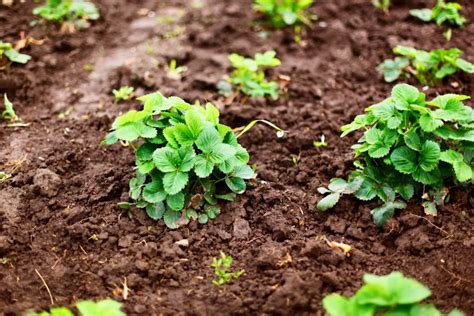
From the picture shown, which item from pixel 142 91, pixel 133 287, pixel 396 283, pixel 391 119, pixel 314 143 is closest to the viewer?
pixel 396 283

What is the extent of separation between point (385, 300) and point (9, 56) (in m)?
2.95

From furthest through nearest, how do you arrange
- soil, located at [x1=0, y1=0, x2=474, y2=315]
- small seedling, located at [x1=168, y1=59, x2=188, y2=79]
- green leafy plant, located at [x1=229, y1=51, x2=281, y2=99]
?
small seedling, located at [x1=168, y1=59, x2=188, y2=79] → green leafy plant, located at [x1=229, y1=51, x2=281, y2=99] → soil, located at [x1=0, y1=0, x2=474, y2=315]

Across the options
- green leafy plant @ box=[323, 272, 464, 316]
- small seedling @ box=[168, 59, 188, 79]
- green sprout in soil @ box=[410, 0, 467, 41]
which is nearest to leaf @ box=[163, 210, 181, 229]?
green leafy plant @ box=[323, 272, 464, 316]

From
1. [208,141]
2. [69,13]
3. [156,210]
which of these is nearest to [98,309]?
[156,210]

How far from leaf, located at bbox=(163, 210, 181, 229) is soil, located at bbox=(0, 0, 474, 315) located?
0.04 metres

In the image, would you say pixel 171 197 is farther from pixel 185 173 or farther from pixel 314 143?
pixel 314 143

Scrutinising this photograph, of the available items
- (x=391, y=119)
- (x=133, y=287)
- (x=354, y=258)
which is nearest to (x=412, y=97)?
(x=391, y=119)

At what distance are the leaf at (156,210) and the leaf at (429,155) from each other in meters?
1.31

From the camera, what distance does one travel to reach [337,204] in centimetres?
299

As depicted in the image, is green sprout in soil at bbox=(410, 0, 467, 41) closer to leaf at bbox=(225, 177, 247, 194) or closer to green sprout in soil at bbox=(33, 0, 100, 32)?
leaf at bbox=(225, 177, 247, 194)

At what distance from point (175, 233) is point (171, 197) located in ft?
0.59

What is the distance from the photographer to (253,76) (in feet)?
12.6

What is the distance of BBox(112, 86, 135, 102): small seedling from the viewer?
12.2 ft

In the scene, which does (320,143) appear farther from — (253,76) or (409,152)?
(253,76)
